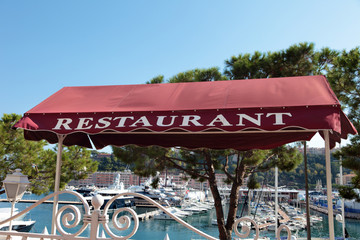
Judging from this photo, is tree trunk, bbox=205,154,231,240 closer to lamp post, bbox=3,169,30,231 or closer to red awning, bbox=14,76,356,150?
red awning, bbox=14,76,356,150

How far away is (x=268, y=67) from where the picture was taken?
31.1 feet

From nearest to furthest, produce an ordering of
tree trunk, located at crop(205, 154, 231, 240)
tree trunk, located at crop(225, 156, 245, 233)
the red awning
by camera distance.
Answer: the red awning → tree trunk, located at crop(205, 154, 231, 240) → tree trunk, located at crop(225, 156, 245, 233)

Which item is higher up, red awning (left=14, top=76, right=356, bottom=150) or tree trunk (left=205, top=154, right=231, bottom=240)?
red awning (left=14, top=76, right=356, bottom=150)

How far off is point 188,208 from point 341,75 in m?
40.9

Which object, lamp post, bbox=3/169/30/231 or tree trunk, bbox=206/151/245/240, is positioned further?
tree trunk, bbox=206/151/245/240

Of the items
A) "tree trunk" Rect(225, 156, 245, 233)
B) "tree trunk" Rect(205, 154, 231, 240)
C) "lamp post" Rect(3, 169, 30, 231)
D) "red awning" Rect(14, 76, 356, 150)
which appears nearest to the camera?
"red awning" Rect(14, 76, 356, 150)

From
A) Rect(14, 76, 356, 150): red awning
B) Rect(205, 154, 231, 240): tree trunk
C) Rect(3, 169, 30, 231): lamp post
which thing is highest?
Rect(14, 76, 356, 150): red awning

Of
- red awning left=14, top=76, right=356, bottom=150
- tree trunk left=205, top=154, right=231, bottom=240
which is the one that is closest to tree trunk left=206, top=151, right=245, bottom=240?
tree trunk left=205, top=154, right=231, bottom=240

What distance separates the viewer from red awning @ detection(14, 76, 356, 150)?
2.74 meters

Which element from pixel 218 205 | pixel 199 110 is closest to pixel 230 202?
pixel 218 205

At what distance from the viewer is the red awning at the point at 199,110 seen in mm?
2736

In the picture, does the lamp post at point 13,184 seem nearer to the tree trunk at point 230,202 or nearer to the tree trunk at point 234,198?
the tree trunk at point 230,202

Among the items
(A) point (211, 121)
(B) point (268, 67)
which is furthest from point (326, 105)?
(B) point (268, 67)

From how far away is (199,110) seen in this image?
299 cm
